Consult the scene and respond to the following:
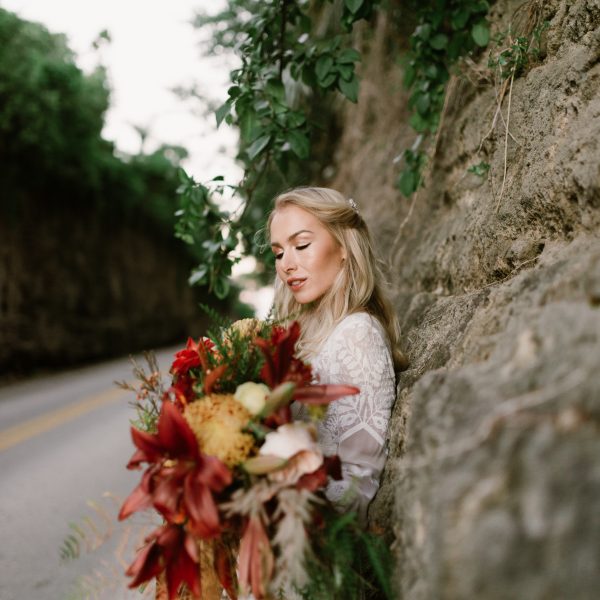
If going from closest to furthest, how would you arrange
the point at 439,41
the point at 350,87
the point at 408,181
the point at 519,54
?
the point at 519,54, the point at 350,87, the point at 439,41, the point at 408,181

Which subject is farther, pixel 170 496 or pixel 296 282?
pixel 296 282

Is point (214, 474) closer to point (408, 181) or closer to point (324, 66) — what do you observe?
point (324, 66)

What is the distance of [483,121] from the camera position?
2.41 metres

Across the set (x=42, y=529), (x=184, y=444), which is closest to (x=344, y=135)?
(x=42, y=529)

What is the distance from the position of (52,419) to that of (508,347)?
542 cm

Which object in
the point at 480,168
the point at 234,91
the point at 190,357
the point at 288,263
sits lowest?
the point at 190,357

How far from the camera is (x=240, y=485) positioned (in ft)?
4.00

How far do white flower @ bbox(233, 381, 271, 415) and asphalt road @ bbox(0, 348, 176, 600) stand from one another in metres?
0.35

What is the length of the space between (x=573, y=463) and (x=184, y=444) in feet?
2.47

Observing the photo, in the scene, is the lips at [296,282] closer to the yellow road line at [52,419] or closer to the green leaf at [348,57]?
the green leaf at [348,57]

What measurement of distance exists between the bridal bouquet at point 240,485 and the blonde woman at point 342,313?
0.45 metres

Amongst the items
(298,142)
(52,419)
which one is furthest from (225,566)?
(52,419)

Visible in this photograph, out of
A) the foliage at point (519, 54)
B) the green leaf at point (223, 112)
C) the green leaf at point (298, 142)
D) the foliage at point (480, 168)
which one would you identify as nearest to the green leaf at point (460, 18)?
the foliage at point (519, 54)

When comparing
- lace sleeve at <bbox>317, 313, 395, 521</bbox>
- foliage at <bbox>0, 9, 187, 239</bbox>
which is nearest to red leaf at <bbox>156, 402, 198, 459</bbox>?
lace sleeve at <bbox>317, 313, 395, 521</bbox>
